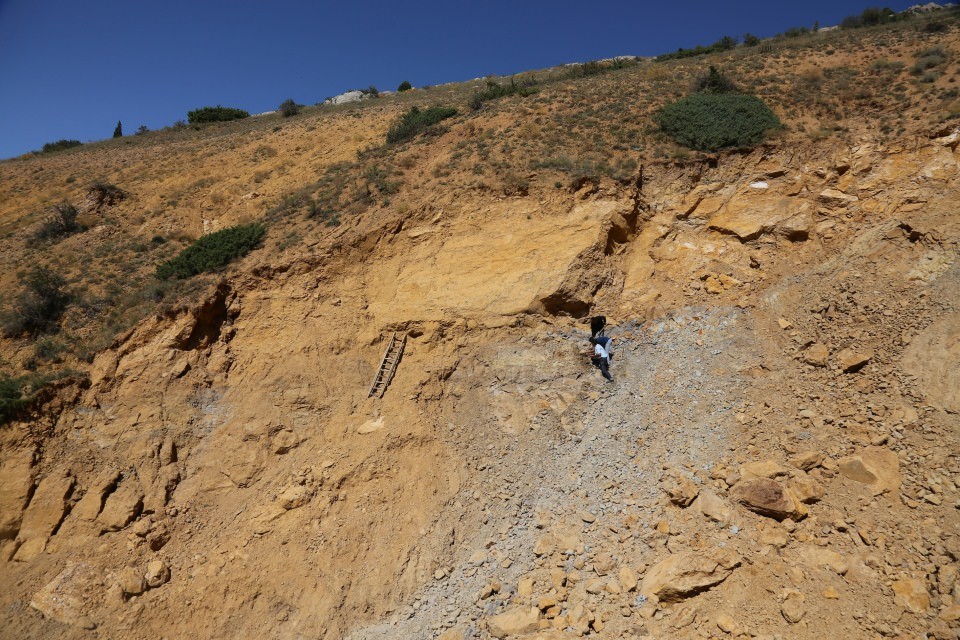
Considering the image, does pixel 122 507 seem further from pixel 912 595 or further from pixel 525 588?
pixel 912 595

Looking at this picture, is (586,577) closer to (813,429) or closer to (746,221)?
(813,429)

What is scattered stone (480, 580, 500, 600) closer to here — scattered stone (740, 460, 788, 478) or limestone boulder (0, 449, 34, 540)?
scattered stone (740, 460, 788, 478)

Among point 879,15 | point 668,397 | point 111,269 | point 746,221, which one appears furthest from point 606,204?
point 879,15

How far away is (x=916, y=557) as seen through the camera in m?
6.20

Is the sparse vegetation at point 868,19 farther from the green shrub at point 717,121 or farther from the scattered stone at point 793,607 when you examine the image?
the scattered stone at point 793,607

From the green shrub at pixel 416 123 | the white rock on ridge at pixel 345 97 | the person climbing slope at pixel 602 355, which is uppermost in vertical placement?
the white rock on ridge at pixel 345 97

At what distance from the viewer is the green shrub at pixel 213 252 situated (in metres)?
13.0

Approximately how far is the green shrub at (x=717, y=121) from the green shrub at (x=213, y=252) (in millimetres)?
13111

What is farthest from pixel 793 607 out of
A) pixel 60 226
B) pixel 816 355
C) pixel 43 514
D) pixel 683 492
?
pixel 60 226

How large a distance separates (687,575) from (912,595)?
2660 mm

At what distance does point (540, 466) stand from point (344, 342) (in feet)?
19.0

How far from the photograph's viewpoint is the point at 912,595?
586cm

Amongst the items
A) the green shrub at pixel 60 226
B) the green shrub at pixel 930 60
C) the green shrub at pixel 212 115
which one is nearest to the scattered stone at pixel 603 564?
the green shrub at pixel 930 60

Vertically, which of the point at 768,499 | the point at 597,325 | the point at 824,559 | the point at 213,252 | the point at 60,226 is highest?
the point at 60,226
